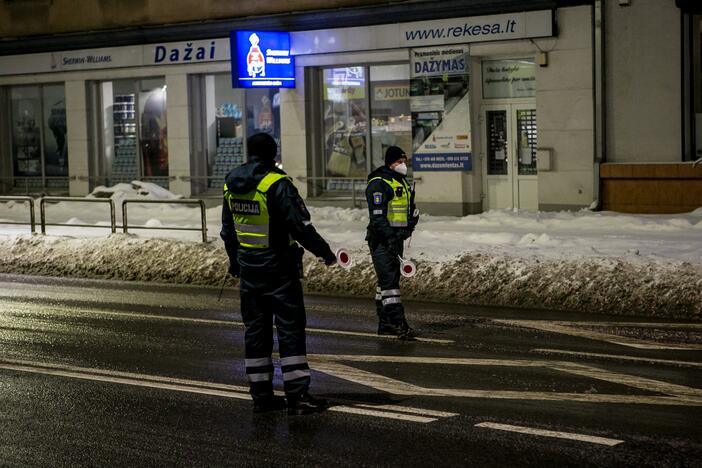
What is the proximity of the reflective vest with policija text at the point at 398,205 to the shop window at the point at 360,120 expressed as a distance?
13404 millimetres

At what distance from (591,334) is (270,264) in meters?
4.52

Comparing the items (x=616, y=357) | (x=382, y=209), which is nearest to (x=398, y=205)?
(x=382, y=209)

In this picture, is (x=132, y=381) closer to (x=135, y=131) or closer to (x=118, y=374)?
(x=118, y=374)

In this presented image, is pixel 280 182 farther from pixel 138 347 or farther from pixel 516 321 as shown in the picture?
pixel 516 321

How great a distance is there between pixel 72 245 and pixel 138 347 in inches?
325

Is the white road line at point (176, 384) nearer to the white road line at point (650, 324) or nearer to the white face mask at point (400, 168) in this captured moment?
the white face mask at point (400, 168)

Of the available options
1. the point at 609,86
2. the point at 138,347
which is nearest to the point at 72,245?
the point at 138,347

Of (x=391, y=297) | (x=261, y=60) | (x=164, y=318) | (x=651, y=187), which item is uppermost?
(x=261, y=60)

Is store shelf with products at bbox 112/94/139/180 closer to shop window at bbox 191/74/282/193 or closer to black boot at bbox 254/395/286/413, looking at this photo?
shop window at bbox 191/74/282/193

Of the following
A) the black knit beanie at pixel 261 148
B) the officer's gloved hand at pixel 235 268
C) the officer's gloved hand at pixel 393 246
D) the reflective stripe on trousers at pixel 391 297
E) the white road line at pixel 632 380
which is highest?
the black knit beanie at pixel 261 148

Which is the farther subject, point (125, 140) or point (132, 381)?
point (125, 140)

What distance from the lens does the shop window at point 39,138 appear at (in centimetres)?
3119

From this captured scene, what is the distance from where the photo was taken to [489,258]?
15.2 metres

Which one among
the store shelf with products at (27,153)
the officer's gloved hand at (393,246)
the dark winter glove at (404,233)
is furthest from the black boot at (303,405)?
the store shelf with products at (27,153)
